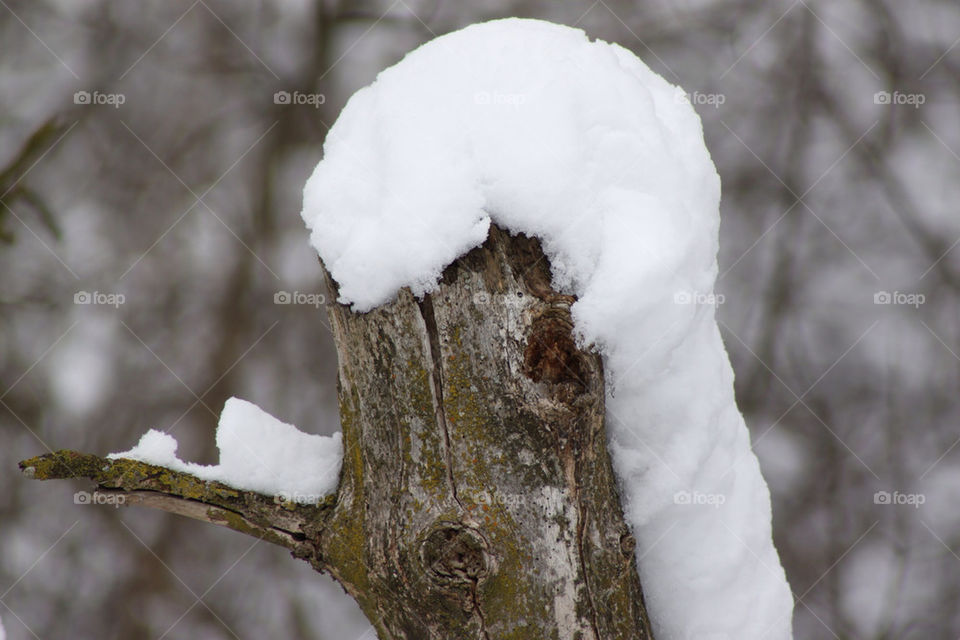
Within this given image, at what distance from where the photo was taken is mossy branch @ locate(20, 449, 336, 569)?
137 centimetres

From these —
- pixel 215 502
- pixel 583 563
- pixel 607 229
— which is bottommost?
pixel 583 563

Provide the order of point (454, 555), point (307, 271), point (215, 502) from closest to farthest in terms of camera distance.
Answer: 1. point (454, 555)
2. point (215, 502)
3. point (307, 271)

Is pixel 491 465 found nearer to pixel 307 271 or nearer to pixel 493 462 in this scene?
pixel 493 462

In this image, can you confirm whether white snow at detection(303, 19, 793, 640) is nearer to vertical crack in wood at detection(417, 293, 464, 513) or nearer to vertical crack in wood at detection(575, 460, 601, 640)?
vertical crack in wood at detection(417, 293, 464, 513)

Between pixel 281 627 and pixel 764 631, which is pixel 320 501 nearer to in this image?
pixel 764 631

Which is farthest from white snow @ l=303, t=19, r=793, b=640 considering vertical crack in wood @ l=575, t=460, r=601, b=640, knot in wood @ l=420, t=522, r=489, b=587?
knot in wood @ l=420, t=522, r=489, b=587

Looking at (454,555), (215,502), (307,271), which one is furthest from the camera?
(307,271)

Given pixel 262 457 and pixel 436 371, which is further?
pixel 262 457

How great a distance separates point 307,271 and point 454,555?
3.47m

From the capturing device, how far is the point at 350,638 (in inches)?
189

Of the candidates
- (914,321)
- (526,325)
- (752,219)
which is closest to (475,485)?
(526,325)

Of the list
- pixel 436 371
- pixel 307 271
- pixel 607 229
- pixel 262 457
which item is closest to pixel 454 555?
pixel 436 371

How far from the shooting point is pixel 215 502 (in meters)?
1.38

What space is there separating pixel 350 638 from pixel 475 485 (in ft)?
13.3
